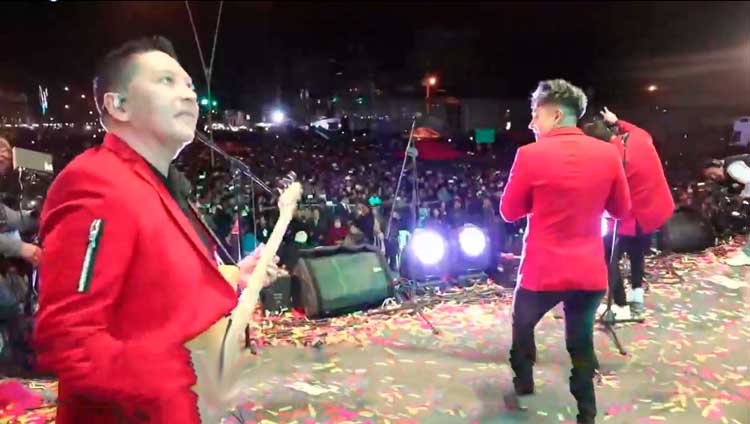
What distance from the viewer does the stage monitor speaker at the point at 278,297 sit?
5266 mm

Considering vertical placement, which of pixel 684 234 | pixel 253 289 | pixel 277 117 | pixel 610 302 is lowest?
pixel 610 302

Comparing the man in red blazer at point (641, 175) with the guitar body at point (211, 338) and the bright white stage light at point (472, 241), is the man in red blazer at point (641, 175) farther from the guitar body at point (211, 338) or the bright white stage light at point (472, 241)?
the guitar body at point (211, 338)

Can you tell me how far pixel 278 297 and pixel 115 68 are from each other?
13.3ft

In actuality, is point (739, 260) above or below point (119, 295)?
below

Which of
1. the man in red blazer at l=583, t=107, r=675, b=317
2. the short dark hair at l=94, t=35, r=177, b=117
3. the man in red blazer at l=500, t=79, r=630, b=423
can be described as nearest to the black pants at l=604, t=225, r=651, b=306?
the man in red blazer at l=583, t=107, r=675, b=317

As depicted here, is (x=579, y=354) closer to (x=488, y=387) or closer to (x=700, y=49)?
(x=488, y=387)

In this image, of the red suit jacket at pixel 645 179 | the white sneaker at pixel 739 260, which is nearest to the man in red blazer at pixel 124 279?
the red suit jacket at pixel 645 179

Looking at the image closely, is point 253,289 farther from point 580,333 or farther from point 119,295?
point 580,333

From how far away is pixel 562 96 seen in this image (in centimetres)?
286

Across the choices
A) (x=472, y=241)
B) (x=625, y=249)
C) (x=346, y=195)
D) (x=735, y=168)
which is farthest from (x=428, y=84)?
(x=735, y=168)

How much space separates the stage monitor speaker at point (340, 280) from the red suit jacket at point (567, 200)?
260 centimetres

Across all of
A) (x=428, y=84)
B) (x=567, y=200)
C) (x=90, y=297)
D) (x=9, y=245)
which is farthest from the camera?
(x=428, y=84)

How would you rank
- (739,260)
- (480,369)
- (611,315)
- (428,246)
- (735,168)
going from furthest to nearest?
1. (739,260)
2. (428,246)
3. (611,315)
4. (735,168)
5. (480,369)

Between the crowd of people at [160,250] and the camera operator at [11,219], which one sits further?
the camera operator at [11,219]
